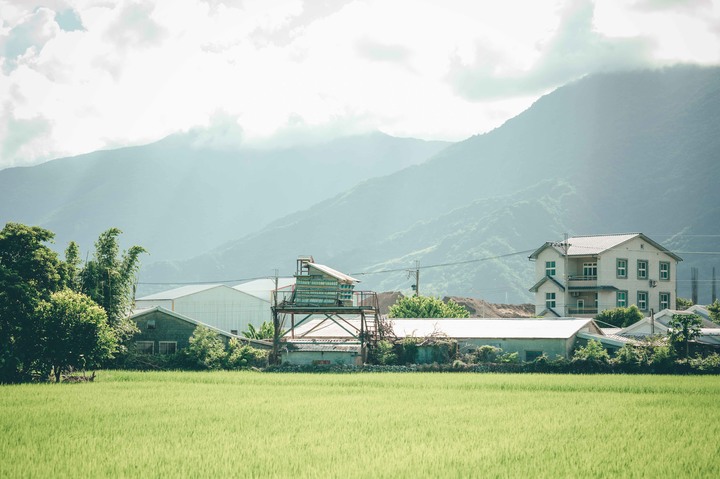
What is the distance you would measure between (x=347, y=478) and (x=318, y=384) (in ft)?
66.7

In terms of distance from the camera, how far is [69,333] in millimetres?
35719

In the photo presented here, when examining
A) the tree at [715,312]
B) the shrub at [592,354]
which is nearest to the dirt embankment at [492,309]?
the tree at [715,312]

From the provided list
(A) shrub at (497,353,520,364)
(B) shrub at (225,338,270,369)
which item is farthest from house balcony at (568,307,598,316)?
(B) shrub at (225,338,270,369)

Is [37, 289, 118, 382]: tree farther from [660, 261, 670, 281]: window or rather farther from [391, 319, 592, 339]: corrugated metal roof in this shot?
[660, 261, 670, 281]: window

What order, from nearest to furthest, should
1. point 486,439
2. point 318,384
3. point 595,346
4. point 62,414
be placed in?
point 486,439 < point 62,414 < point 318,384 < point 595,346

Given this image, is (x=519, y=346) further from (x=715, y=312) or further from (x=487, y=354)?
(x=715, y=312)

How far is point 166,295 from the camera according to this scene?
7838 centimetres

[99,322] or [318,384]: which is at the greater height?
[99,322]

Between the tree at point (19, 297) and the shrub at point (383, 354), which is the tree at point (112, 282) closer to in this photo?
the tree at point (19, 297)

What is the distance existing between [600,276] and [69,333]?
44.9 m

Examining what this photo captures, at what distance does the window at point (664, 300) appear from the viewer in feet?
230

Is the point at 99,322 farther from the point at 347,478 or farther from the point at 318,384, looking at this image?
the point at 347,478

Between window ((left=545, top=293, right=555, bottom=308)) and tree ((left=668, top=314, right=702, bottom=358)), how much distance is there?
27032 mm

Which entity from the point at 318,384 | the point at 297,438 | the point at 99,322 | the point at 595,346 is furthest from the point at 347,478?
the point at 595,346
